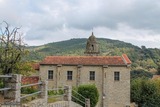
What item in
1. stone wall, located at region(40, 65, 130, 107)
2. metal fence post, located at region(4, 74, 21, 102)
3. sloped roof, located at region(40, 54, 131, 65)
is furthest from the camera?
sloped roof, located at region(40, 54, 131, 65)

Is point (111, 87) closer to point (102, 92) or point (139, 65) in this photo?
point (102, 92)

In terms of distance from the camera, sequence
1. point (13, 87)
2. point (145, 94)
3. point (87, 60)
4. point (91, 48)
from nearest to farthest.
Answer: point (13, 87), point (87, 60), point (145, 94), point (91, 48)

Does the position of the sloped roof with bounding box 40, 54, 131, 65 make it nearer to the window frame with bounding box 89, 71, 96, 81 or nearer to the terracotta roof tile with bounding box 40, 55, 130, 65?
the terracotta roof tile with bounding box 40, 55, 130, 65

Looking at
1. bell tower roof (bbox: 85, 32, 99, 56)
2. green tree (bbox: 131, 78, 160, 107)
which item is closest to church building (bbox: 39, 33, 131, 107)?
green tree (bbox: 131, 78, 160, 107)

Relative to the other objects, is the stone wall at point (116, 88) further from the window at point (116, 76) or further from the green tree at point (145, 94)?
the green tree at point (145, 94)

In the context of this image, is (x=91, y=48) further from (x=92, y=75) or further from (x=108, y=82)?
(x=108, y=82)

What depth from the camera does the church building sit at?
130ft

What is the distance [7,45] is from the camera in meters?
26.2

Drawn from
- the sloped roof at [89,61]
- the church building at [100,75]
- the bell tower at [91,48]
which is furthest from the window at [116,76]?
the bell tower at [91,48]

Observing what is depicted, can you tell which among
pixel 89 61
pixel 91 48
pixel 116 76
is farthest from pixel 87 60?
pixel 91 48

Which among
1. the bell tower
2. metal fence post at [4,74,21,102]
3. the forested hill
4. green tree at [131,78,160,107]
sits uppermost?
the forested hill

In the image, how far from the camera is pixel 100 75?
39938 millimetres

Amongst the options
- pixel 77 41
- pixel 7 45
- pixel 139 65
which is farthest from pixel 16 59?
pixel 77 41

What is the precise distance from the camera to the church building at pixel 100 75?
130 feet
